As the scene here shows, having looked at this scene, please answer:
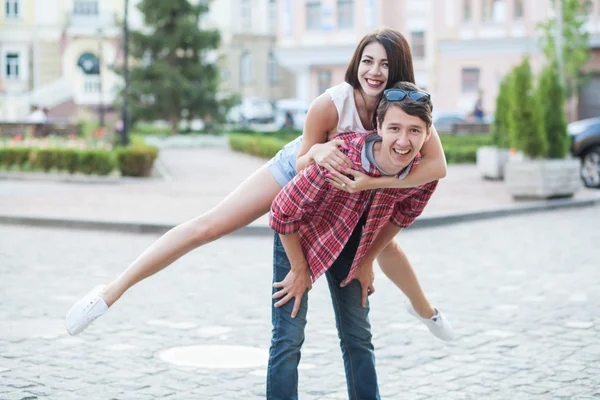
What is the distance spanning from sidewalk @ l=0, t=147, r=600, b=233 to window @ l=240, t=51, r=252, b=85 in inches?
1657

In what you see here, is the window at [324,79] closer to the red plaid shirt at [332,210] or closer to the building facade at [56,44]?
the building facade at [56,44]

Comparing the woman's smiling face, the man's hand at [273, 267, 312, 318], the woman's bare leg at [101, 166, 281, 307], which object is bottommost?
the man's hand at [273, 267, 312, 318]

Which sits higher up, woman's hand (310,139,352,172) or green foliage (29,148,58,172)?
woman's hand (310,139,352,172)

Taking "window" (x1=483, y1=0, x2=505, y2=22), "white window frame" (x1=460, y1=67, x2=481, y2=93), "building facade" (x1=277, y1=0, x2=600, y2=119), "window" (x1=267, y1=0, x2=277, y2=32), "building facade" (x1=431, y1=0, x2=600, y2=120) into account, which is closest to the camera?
"building facade" (x1=277, y1=0, x2=600, y2=119)

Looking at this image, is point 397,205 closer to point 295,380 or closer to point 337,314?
point 337,314

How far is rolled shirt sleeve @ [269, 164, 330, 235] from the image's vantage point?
4078 mm

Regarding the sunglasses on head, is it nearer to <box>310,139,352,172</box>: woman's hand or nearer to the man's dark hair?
the man's dark hair

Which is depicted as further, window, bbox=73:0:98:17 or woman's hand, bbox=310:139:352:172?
window, bbox=73:0:98:17

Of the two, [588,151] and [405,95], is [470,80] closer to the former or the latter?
[588,151]

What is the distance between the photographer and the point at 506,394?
17.9 feet

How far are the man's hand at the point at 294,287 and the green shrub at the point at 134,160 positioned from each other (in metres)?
18.2

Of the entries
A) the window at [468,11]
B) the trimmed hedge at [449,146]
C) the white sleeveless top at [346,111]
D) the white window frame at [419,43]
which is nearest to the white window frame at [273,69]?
the white window frame at [419,43]

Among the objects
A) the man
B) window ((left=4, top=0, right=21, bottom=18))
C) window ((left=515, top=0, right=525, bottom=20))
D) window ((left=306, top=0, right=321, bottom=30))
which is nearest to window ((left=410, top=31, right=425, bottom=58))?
window ((left=306, top=0, right=321, bottom=30))

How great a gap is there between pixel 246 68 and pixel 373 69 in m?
63.0
